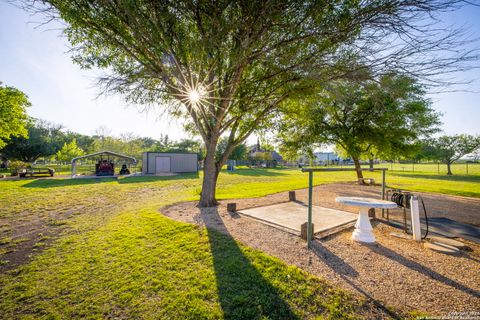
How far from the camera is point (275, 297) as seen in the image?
2582mm

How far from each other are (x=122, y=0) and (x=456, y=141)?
1814 inches

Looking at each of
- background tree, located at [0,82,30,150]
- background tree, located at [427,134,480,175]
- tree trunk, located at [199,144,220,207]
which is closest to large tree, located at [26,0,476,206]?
tree trunk, located at [199,144,220,207]

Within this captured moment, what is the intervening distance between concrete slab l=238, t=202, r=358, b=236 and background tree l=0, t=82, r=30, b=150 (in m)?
25.3

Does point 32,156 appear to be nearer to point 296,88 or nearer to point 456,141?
point 296,88

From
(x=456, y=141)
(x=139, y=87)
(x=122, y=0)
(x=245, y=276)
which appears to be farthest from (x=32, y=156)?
(x=456, y=141)

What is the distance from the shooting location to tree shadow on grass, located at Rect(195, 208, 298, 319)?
235cm

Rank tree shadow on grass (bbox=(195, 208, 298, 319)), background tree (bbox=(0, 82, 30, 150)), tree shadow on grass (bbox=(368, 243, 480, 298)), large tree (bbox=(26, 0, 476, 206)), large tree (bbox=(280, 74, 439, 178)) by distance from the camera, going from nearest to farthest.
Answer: tree shadow on grass (bbox=(195, 208, 298, 319)) → tree shadow on grass (bbox=(368, 243, 480, 298)) → large tree (bbox=(26, 0, 476, 206)) → large tree (bbox=(280, 74, 439, 178)) → background tree (bbox=(0, 82, 30, 150))

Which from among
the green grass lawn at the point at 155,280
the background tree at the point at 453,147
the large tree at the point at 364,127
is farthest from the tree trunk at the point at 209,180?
the background tree at the point at 453,147

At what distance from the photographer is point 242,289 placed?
275 centimetres

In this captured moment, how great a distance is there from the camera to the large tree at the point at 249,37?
3.96 meters

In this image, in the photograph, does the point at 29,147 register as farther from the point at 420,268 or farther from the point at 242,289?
the point at 420,268

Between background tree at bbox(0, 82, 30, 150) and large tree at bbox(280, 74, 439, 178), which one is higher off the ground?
background tree at bbox(0, 82, 30, 150)

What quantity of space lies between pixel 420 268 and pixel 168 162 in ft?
85.1

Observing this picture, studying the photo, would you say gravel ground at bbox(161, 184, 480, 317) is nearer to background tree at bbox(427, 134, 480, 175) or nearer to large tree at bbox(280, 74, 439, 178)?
large tree at bbox(280, 74, 439, 178)
